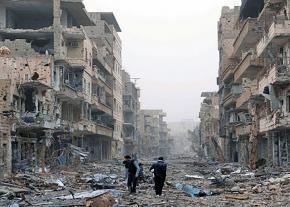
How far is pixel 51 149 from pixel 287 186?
27.4 metres

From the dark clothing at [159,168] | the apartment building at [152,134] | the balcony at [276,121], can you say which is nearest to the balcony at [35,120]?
the balcony at [276,121]

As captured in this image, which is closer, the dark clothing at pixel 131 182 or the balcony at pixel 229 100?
the dark clothing at pixel 131 182

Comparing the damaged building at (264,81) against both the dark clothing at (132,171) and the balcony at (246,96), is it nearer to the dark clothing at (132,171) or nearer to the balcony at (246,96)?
the balcony at (246,96)

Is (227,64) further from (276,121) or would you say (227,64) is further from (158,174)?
(158,174)

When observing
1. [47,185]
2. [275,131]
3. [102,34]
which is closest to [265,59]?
[275,131]

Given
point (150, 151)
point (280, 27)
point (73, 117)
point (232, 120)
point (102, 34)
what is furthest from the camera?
point (150, 151)

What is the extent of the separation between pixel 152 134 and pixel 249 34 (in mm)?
93885

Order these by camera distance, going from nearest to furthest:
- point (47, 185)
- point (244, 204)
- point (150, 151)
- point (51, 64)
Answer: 1. point (244, 204)
2. point (47, 185)
3. point (51, 64)
4. point (150, 151)

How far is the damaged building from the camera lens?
34031 mm

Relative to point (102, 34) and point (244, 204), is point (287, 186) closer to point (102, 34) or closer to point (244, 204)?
point (244, 204)

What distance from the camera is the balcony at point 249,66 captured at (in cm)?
4203

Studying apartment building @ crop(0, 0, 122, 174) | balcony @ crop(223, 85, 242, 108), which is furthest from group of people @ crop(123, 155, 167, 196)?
balcony @ crop(223, 85, 242, 108)

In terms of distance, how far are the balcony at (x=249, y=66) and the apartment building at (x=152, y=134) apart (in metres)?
69.6

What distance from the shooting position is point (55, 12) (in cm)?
4659
